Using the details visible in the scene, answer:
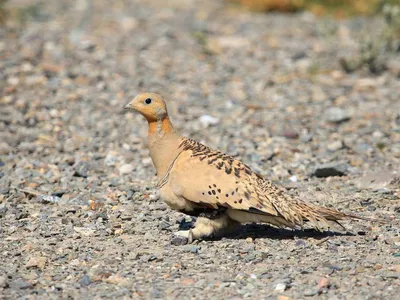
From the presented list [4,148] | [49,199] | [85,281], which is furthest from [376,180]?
[4,148]

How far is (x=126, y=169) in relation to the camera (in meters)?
8.35

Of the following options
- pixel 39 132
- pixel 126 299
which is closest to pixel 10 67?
pixel 39 132

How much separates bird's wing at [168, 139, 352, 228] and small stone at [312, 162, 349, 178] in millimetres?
1850

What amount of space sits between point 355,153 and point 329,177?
0.85 m

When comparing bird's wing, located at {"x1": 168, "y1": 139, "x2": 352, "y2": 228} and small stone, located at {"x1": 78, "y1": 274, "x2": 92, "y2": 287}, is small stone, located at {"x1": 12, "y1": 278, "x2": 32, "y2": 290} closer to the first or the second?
small stone, located at {"x1": 78, "y1": 274, "x2": 92, "y2": 287}

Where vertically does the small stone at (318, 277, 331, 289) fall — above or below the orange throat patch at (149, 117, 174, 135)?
below

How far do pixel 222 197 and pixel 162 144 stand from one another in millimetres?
836

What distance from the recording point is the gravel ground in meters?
5.63

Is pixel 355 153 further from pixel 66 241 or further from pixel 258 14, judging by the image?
pixel 258 14

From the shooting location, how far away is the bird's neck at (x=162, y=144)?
6496 millimetres

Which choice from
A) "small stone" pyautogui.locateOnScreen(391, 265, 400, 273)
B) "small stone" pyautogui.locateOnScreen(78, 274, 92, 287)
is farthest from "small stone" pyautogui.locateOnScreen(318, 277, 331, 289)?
"small stone" pyautogui.locateOnScreen(78, 274, 92, 287)

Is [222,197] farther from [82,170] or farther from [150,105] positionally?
[82,170]

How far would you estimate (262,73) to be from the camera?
1216 centimetres

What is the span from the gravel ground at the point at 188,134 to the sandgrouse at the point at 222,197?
19cm
